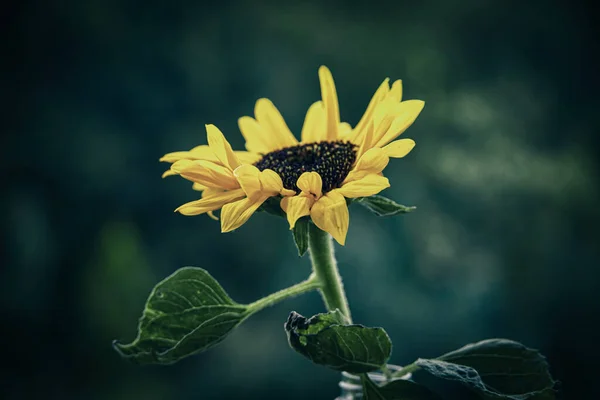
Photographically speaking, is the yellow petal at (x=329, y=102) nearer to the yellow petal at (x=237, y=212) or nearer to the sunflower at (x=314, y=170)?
the sunflower at (x=314, y=170)

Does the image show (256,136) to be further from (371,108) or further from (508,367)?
(508,367)

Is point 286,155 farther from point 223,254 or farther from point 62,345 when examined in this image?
point 62,345

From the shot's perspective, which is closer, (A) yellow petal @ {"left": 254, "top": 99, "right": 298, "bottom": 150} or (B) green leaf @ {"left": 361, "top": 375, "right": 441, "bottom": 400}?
(B) green leaf @ {"left": 361, "top": 375, "right": 441, "bottom": 400}

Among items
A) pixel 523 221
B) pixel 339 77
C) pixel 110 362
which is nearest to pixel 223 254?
pixel 110 362

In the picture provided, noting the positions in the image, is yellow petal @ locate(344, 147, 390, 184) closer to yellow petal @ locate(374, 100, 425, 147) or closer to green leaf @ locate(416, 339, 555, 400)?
yellow petal @ locate(374, 100, 425, 147)

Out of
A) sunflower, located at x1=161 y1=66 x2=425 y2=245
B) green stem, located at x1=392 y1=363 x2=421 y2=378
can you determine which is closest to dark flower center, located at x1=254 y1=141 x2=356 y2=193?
sunflower, located at x1=161 y1=66 x2=425 y2=245
